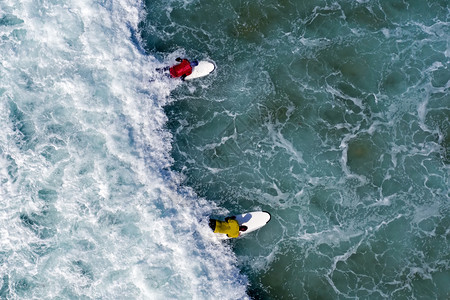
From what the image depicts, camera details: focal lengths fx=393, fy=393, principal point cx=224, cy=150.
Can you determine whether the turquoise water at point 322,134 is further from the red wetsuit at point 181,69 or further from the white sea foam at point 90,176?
the white sea foam at point 90,176

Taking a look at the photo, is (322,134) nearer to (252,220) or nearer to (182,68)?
(252,220)

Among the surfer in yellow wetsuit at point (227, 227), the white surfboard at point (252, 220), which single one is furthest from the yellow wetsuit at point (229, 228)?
the white surfboard at point (252, 220)

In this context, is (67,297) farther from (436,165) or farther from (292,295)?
(436,165)

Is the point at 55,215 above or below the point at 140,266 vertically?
above

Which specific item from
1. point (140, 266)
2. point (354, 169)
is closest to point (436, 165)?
point (354, 169)

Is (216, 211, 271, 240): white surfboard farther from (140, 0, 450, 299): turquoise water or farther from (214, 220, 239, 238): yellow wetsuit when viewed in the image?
(214, 220, 239, 238): yellow wetsuit

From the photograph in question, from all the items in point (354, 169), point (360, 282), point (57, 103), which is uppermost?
point (57, 103)

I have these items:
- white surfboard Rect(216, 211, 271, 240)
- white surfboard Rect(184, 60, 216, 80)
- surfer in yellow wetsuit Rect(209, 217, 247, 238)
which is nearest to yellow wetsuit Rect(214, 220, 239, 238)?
surfer in yellow wetsuit Rect(209, 217, 247, 238)
